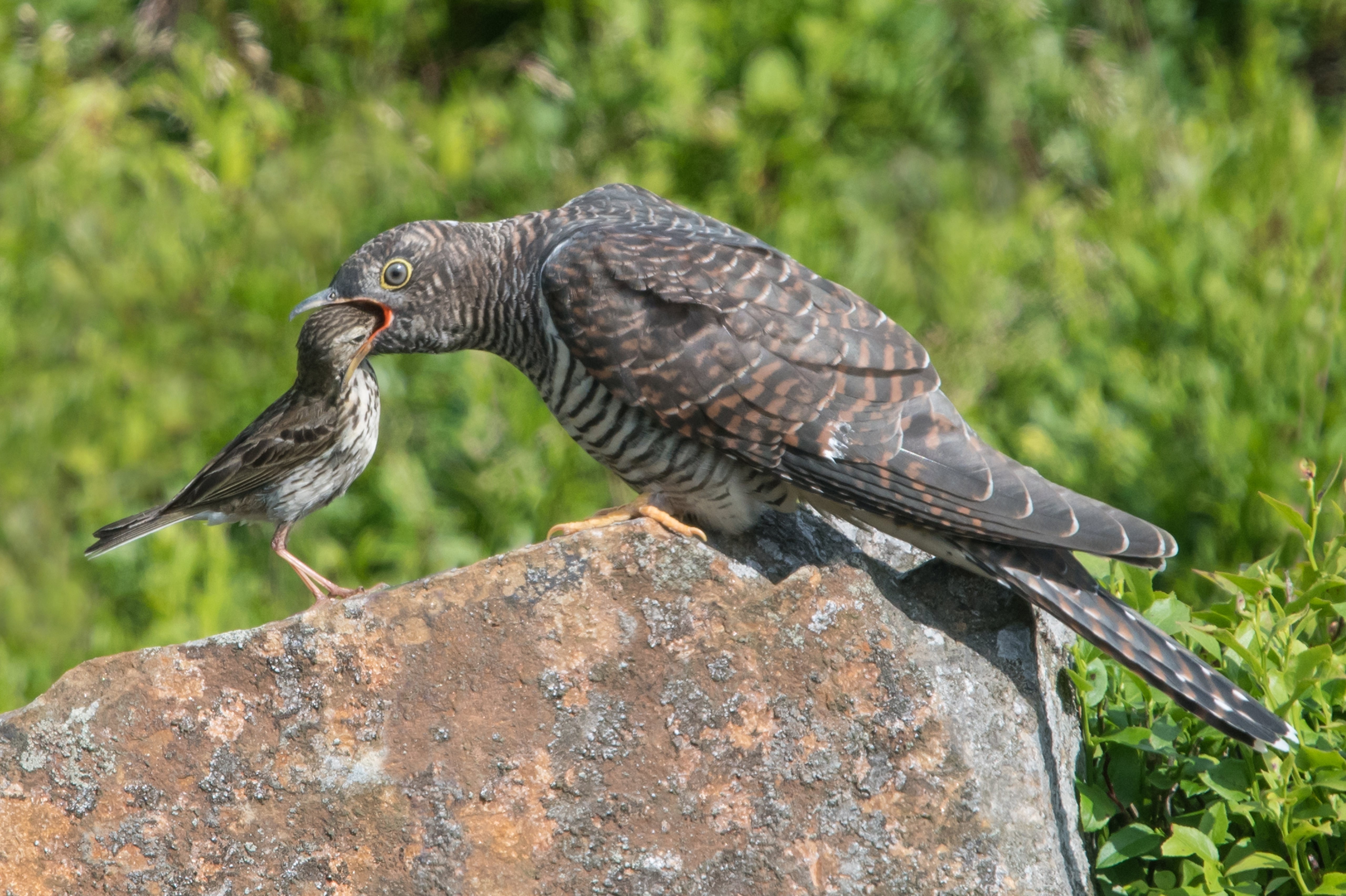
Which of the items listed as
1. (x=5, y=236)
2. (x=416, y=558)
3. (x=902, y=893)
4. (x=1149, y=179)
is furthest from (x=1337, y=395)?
(x=5, y=236)

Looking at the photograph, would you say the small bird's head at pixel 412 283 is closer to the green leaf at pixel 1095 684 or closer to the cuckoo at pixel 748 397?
the cuckoo at pixel 748 397

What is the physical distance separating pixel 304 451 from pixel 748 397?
1.42 m

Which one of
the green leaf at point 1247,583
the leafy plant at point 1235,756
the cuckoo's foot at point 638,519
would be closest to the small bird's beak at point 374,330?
the cuckoo's foot at point 638,519

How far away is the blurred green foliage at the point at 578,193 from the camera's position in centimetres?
528

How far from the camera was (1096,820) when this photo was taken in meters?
2.87

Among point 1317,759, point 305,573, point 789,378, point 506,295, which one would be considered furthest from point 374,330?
point 1317,759

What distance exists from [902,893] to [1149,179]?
488cm

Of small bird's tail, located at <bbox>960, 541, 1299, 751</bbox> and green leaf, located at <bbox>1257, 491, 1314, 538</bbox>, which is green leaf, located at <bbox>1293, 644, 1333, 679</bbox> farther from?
green leaf, located at <bbox>1257, 491, 1314, 538</bbox>

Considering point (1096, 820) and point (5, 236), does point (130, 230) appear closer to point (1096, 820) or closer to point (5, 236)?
point (5, 236)

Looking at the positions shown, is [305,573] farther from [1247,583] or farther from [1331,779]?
[1331,779]

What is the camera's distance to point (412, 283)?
11.6 feet

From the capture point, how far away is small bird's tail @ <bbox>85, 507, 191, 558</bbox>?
12.8ft

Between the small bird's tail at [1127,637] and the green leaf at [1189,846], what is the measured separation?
0.22m

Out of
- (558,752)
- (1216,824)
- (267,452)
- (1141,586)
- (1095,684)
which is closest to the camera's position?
(1216,824)
